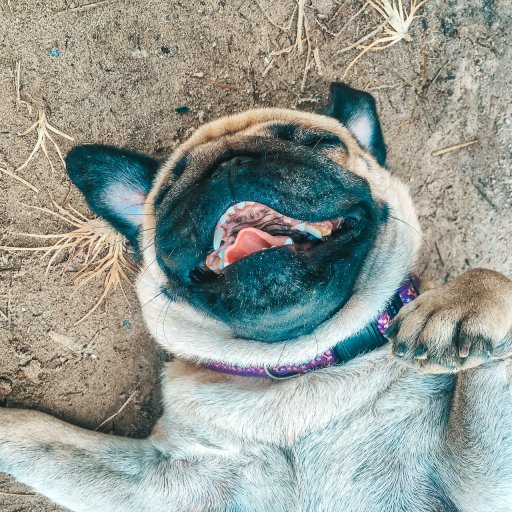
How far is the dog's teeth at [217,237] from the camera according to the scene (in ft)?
8.48

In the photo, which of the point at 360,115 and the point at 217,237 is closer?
the point at 217,237

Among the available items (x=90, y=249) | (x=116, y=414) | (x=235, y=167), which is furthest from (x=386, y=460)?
(x=90, y=249)

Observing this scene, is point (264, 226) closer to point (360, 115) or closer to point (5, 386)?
point (360, 115)

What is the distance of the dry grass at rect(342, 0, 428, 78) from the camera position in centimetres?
366

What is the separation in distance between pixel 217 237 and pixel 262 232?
202 millimetres

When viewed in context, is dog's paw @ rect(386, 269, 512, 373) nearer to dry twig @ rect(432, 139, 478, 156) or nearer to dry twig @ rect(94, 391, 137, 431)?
dry twig @ rect(432, 139, 478, 156)

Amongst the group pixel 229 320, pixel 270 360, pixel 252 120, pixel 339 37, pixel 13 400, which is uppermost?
pixel 339 37

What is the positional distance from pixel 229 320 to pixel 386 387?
897mm

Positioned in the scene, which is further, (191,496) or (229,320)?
(191,496)

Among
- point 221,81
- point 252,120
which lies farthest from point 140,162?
point 221,81

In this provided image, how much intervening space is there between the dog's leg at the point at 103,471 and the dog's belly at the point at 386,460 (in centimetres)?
38

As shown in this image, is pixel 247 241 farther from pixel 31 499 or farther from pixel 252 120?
pixel 31 499

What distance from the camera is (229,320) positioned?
2.55 meters

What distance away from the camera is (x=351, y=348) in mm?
2984
